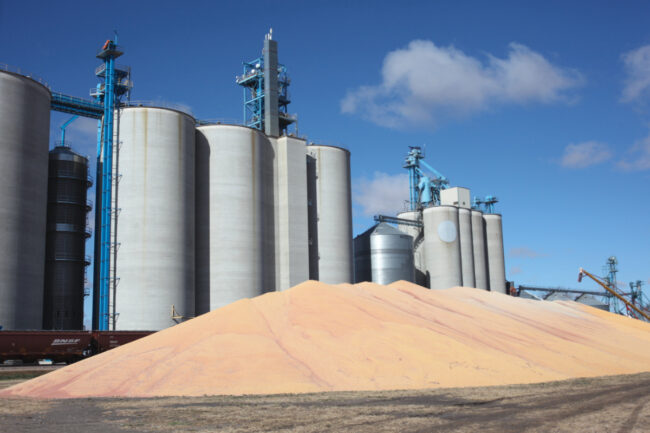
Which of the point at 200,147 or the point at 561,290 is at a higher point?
the point at 200,147

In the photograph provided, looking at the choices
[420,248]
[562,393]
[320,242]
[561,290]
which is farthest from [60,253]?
[561,290]

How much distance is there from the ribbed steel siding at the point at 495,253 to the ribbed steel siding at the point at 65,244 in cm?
5112

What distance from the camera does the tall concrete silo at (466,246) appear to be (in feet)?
238

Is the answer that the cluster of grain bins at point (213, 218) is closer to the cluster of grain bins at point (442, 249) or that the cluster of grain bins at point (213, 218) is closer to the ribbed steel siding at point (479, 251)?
the cluster of grain bins at point (442, 249)

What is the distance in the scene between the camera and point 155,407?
54.3 feet

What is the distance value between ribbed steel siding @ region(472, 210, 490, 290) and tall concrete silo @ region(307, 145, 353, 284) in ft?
77.6

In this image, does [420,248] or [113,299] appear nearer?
[113,299]

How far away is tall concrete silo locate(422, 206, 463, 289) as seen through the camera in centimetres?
7012

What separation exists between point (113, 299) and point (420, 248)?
1624 inches

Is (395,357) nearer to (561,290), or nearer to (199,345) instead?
(199,345)

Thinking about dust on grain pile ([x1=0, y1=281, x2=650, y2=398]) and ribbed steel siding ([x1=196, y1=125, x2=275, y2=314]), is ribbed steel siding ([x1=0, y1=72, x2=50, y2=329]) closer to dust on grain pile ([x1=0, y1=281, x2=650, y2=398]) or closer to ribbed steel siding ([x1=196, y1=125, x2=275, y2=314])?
ribbed steel siding ([x1=196, y1=125, x2=275, y2=314])

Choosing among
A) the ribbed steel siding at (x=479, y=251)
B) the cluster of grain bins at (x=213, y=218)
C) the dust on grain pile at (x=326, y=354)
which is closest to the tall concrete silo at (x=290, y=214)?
the cluster of grain bins at (x=213, y=218)

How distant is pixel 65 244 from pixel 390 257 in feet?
108

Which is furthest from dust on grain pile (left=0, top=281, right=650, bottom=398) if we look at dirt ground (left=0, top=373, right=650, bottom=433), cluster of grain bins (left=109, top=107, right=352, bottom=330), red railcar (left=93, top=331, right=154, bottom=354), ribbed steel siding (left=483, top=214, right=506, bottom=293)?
ribbed steel siding (left=483, top=214, right=506, bottom=293)
